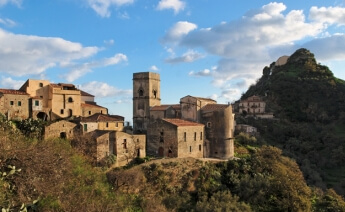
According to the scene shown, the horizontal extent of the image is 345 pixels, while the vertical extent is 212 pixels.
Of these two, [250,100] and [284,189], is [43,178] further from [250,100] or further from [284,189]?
[250,100]

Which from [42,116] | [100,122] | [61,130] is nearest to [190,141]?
[100,122]

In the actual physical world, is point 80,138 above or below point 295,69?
below

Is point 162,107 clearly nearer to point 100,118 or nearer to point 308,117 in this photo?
point 100,118

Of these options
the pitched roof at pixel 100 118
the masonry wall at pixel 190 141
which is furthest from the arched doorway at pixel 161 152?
the pitched roof at pixel 100 118

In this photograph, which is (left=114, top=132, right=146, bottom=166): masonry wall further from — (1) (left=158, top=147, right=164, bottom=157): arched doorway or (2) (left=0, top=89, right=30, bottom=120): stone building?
(2) (left=0, top=89, right=30, bottom=120): stone building

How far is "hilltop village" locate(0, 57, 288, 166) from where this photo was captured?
34.7 meters

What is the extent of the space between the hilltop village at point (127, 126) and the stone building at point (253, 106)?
39.1 metres

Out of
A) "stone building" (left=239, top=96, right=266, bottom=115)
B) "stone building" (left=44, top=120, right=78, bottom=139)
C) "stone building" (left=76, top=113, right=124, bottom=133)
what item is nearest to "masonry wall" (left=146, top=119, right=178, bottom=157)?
"stone building" (left=76, top=113, right=124, bottom=133)

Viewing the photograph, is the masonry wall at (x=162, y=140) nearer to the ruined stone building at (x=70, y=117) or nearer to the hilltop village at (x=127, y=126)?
the hilltop village at (x=127, y=126)

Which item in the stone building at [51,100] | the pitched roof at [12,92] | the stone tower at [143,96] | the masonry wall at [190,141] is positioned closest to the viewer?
the pitched roof at [12,92]

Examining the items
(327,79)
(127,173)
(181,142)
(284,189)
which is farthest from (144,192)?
(327,79)

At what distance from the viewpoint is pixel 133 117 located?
1933 inches

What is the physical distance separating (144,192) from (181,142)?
25.1ft

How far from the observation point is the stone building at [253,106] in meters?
81.7
